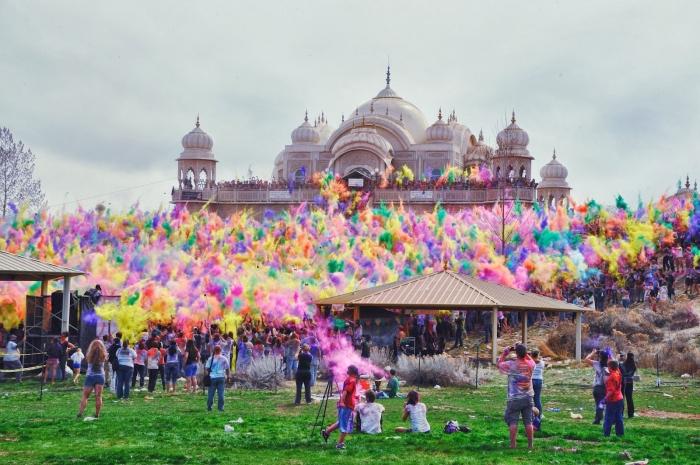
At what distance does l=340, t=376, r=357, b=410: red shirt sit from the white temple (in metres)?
41.8

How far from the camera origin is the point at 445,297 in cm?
2673

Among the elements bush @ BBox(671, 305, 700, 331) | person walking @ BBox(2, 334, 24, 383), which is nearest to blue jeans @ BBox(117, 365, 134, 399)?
person walking @ BBox(2, 334, 24, 383)

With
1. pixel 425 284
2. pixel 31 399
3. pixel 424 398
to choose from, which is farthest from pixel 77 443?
pixel 425 284

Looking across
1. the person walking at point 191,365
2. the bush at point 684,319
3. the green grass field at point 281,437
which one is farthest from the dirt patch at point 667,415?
the bush at point 684,319

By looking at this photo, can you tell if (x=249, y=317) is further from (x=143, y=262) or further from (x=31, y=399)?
(x=31, y=399)

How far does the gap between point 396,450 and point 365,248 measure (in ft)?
92.4

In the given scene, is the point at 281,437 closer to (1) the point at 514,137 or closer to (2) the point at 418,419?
(2) the point at 418,419

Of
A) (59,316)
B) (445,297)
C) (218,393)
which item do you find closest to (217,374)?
(218,393)

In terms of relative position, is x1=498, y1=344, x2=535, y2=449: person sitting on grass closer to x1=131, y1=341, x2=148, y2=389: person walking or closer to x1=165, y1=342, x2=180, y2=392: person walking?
x1=165, y1=342, x2=180, y2=392: person walking

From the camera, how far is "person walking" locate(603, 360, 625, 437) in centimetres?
1363

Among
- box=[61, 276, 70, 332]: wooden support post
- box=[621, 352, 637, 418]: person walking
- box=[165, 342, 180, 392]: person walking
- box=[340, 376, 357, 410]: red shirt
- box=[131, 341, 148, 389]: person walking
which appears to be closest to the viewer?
box=[340, 376, 357, 410]: red shirt

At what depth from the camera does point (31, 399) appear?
61.3ft

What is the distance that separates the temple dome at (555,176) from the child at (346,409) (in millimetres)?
58179

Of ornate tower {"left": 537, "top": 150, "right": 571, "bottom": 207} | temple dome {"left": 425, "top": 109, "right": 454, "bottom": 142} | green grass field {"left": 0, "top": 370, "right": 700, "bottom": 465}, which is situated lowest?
green grass field {"left": 0, "top": 370, "right": 700, "bottom": 465}
